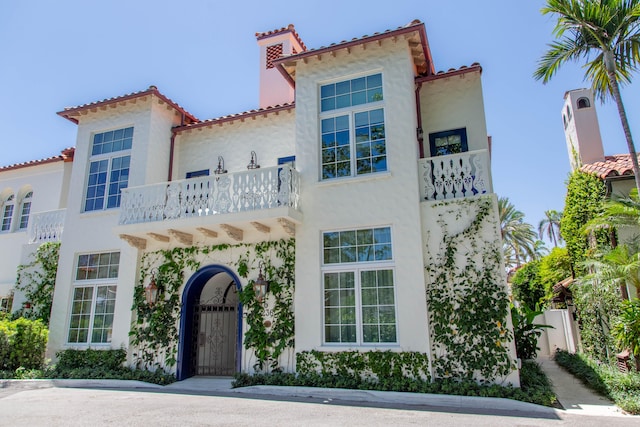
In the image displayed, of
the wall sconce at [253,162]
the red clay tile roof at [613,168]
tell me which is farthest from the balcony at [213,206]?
the red clay tile roof at [613,168]

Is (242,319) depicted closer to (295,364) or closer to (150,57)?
(295,364)

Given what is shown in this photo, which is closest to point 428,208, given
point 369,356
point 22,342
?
point 369,356

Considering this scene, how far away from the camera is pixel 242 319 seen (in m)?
11.4

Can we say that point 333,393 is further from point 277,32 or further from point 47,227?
point 277,32

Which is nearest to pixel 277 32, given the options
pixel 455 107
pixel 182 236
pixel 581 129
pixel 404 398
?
pixel 455 107

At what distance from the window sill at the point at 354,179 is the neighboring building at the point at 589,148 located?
6.04 meters

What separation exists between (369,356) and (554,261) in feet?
48.1

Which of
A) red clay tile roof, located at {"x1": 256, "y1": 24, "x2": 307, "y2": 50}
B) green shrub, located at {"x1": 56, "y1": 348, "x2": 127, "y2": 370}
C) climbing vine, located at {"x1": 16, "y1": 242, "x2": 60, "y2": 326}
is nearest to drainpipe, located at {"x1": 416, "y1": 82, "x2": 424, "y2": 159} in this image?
red clay tile roof, located at {"x1": 256, "y1": 24, "x2": 307, "y2": 50}

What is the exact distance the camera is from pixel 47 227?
14648 millimetres

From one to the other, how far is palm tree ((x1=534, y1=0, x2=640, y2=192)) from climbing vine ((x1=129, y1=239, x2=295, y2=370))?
26.7 ft

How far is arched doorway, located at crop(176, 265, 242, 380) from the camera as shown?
11.9 metres

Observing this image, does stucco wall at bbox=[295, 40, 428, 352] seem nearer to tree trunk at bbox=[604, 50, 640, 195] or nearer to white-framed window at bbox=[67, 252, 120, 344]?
tree trunk at bbox=[604, 50, 640, 195]

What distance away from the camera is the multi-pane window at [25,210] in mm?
17672

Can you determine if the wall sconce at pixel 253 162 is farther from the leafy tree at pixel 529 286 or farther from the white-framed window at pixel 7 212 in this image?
the leafy tree at pixel 529 286
